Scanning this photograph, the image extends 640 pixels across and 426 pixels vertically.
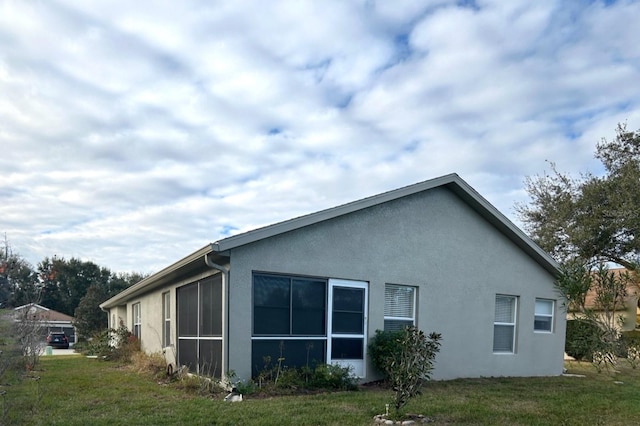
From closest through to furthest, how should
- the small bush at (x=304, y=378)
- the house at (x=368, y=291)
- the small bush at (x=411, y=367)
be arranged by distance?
the small bush at (x=411, y=367)
the small bush at (x=304, y=378)
the house at (x=368, y=291)

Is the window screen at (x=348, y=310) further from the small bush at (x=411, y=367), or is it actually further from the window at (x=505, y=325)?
the window at (x=505, y=325)

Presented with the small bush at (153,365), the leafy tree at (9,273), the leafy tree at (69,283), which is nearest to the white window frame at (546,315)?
the small bush at (153,365)

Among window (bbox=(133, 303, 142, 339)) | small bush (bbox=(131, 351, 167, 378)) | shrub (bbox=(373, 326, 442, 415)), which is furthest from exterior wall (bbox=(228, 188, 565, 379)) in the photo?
window (bbox=(133, 303, 142, 339))

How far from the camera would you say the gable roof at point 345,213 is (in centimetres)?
889

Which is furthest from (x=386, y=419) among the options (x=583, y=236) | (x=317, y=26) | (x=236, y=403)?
(x=583, y=236)

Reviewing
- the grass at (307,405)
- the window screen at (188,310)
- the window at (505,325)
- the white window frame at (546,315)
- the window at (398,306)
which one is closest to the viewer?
the grass at (307,405)

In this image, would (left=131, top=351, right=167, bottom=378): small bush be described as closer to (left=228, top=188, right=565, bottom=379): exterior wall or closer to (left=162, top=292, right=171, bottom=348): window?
(left=162, top=292, right=171, bottom=348): window

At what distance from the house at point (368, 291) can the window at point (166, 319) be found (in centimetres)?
7

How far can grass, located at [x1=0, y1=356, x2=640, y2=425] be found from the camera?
22.2 ft

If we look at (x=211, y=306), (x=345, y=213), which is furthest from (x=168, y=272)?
(x=345, y=213)

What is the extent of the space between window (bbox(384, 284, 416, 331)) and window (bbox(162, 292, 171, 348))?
21.8 feet

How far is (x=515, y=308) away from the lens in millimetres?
14016

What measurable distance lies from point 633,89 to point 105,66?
12.9 metres

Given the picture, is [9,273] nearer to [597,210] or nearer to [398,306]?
[398,306]
